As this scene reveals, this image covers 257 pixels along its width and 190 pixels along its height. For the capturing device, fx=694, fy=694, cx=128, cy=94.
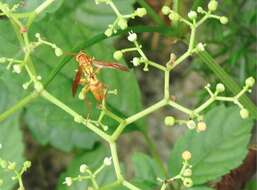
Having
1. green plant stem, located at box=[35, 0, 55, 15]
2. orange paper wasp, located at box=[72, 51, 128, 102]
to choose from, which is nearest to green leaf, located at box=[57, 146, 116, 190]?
orange paper wasp, located at box=[72, 51, 128, 102]

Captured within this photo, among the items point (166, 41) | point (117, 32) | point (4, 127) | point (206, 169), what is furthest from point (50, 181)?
point (117, 32)

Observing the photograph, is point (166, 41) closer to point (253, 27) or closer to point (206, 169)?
point (253, 27)

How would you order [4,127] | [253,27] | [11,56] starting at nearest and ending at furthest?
[11,56]
[4,127]
[253,27]

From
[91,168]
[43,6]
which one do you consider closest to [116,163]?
[43,6]

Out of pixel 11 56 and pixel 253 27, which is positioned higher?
pixel 253 27

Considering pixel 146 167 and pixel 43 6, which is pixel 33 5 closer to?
pixel 43 6
